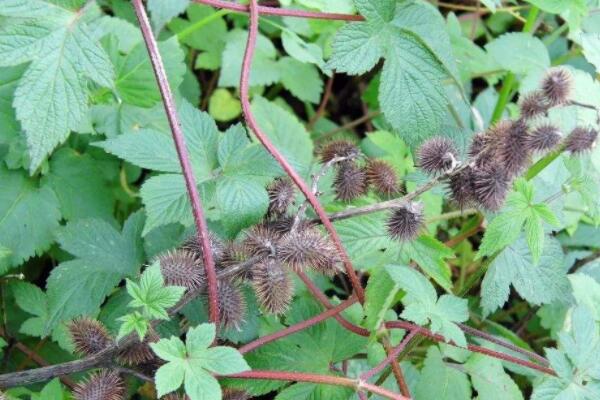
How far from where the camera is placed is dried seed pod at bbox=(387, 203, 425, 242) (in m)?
1.89

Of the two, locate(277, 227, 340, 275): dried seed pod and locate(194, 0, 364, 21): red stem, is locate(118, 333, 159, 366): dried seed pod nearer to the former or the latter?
locate(277, 227, 340, 275): dried seed pod

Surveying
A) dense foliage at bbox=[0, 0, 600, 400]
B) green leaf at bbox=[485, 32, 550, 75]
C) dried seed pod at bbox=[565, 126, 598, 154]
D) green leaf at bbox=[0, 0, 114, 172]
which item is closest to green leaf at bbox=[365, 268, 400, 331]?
dense foliage at bbox=[0, 0, 600, 400]

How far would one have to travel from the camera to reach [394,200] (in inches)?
77.8

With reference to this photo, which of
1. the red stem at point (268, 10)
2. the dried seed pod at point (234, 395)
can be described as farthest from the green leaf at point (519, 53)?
the dried seed pod at point (234, 395)

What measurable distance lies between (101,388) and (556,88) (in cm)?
140

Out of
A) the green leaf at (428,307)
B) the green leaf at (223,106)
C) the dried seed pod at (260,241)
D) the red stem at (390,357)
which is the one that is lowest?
the red stem at (390,357)

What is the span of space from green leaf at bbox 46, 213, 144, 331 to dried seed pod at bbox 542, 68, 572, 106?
1259 millimetres

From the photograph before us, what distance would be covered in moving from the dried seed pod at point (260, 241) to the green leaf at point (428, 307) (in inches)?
13.4

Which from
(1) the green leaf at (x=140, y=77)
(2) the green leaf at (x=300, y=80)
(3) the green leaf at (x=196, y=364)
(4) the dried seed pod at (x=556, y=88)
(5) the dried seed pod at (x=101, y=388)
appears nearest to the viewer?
(3) the green leaf at (x=196, y=364)

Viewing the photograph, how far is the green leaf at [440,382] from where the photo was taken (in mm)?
2309

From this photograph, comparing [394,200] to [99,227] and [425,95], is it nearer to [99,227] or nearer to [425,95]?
[425,95]

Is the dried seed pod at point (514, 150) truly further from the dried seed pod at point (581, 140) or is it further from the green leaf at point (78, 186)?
the green leaf at point (78, 186)

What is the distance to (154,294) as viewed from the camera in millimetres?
1673

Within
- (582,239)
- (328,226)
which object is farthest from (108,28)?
(582,239)
